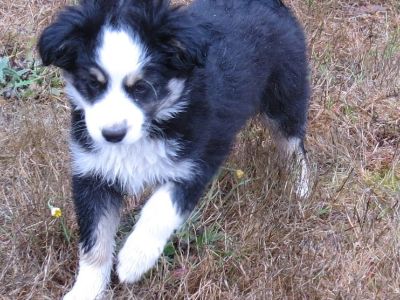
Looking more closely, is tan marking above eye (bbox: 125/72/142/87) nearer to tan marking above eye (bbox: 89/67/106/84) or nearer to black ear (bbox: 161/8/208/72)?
tan marking above eye (bbox: 89/67/106/84)

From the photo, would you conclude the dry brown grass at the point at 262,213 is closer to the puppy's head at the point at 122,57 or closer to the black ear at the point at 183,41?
the puppy's head at the point at 122,57

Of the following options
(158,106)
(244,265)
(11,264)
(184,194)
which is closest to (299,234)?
(244,265)

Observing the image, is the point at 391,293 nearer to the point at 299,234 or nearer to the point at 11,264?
the point at 299,234

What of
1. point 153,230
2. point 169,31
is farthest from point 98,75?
point 153,230

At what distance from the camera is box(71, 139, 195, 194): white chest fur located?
3248 millimetres

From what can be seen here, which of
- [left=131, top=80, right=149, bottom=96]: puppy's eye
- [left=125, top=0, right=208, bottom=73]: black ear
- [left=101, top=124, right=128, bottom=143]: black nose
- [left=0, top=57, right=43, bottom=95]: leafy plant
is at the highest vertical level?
[left=125, top=0, right=208, bottom=73]: black ear

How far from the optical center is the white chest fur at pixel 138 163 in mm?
3248

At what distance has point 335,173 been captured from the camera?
167 inches

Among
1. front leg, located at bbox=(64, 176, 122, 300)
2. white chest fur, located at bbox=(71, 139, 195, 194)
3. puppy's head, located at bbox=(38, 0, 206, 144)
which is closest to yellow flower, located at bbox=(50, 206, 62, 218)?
front leg, located at bbox=(64, 176, 122, 300)

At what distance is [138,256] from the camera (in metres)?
3.21

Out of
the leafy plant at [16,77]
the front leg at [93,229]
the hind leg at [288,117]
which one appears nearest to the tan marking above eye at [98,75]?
the front leg at [93,229]

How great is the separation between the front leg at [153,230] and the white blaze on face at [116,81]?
1.30 feet

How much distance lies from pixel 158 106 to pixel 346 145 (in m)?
1.66

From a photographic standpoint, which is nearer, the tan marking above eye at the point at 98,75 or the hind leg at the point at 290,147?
the tan marking above eye at the point at 98,75
